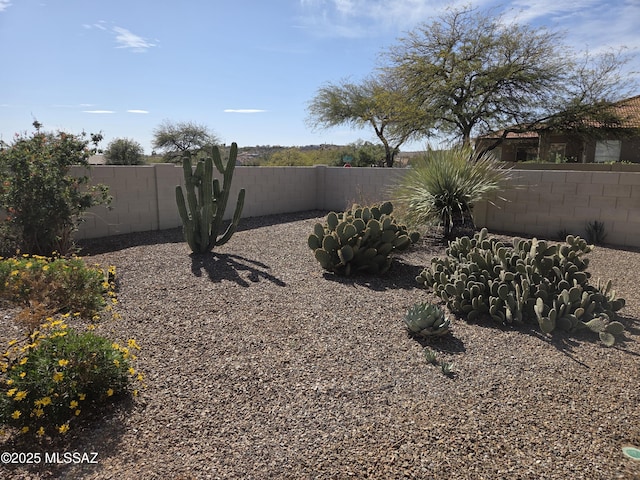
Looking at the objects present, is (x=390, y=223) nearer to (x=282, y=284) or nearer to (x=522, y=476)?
(x=282, y=284)

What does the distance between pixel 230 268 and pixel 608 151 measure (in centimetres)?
2504

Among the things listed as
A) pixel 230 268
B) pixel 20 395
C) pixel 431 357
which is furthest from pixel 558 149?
pixel 20 395

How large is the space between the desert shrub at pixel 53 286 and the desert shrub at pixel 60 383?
60 centimetres

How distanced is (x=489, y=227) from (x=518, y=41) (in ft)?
43.1

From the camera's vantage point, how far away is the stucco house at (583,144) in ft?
73.7

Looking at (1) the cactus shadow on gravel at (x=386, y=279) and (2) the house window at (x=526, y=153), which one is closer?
(1) the cactus shadow on gravel at (x=386, y=279)

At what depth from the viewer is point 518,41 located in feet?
64.7

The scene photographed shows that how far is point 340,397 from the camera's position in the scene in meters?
3.40

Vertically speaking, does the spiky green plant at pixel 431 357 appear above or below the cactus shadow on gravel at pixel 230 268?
below

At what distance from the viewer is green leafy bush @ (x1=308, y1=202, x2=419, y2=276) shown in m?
6.54

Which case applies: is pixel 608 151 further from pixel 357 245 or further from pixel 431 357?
pixel 431 357

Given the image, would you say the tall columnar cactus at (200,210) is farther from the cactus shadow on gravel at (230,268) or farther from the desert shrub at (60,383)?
the desert shrub at (60,383)

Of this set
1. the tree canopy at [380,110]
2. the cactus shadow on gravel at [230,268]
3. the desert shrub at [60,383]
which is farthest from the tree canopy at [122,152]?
the desert shrub at [60,383]

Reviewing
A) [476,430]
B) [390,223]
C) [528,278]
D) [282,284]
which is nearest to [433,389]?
[476,430]
